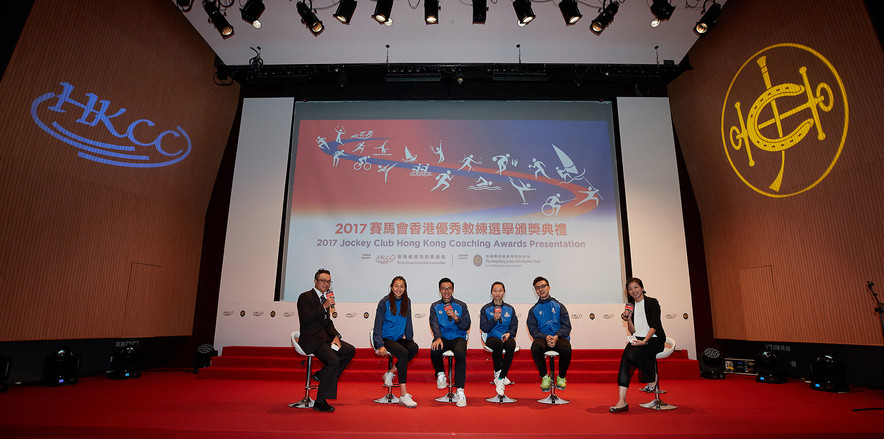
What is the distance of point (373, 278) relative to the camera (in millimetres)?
8000

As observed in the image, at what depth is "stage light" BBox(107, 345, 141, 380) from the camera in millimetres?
6617

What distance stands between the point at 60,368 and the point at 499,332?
5422mm

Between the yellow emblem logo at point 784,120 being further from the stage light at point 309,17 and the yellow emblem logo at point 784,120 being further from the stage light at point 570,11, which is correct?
the stage light at point 309,17

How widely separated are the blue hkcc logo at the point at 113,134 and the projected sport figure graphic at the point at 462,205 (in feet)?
6.48

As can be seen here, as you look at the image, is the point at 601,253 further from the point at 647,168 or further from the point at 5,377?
the point at 5,377

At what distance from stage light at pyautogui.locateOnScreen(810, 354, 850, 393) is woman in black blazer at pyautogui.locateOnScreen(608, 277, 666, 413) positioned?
2785mm

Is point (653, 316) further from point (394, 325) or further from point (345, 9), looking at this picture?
point (345, 9)

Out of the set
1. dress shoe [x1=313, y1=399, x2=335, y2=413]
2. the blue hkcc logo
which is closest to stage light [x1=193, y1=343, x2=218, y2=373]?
the blue hkcc logo

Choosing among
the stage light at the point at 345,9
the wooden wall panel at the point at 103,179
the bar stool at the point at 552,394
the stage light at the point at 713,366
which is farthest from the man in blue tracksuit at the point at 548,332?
the wooden wall panel at the point at 103,179

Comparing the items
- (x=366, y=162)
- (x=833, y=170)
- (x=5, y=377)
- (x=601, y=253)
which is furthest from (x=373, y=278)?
(x=833, y=170)

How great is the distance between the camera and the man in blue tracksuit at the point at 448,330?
4.95 meters

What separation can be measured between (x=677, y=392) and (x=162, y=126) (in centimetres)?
827

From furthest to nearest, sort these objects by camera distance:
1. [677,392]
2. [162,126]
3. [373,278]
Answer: [373,278] < [162,126] < [677,392]

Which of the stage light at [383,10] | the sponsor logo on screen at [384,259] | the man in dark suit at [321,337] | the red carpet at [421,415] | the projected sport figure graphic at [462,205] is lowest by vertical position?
the red carpet at [421,415]
